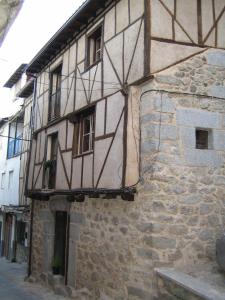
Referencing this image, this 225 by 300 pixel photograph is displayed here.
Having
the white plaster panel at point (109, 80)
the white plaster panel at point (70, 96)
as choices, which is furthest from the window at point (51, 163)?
the white plaster panel at point (109, 80)

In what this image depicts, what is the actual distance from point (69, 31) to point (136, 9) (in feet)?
9.52

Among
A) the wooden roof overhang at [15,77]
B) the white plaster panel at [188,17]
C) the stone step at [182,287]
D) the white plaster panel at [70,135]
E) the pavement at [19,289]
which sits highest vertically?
the wooden roof overhang at [15,77]

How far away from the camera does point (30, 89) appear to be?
15.1 m

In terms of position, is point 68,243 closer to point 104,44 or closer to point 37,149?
point 37,149

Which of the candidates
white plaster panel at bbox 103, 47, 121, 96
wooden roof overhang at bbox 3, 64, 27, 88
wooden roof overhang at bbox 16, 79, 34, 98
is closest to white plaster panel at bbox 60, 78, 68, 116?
white plaster panel at bbox 103, 47, 121, 96

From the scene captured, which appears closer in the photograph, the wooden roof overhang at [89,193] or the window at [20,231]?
the wooden roof overhang at [89,193]

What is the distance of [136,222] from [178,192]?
89 centimetres

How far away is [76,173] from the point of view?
8.62 metres

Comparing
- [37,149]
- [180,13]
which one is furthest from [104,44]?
[37,149]

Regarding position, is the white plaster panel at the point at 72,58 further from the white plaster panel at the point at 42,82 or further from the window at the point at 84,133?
the white plaster panel at the point at 42,82

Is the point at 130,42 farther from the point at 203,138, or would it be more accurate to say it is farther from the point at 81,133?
the point at 81,133

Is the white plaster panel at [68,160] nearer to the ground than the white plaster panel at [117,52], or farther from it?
nearer to the ground

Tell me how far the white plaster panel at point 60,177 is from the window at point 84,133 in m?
0.72

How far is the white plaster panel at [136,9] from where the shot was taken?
708 centimetres
